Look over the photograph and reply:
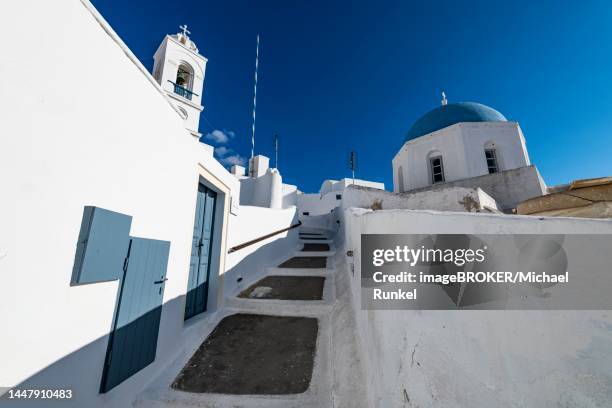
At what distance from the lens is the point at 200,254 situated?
4711 mm

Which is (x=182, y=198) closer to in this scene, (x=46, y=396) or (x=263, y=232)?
(x=46, y=396)

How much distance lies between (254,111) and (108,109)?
1632 cm

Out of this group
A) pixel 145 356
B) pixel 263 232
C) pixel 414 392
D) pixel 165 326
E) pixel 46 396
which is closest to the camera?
pixel 414 392

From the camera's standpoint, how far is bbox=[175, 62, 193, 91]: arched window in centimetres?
1038

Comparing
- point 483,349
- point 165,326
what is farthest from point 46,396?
point 483,349

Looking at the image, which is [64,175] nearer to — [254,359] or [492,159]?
[254,359]

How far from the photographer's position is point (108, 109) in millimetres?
2414

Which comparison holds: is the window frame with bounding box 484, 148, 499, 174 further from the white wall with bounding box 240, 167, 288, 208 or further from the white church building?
the white wall with bounding box 240, 167, 288, 208

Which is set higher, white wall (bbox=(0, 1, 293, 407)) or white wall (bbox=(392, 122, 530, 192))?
white wall (bbox=(392, 122, 530, 192))

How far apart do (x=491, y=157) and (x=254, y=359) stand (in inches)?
509

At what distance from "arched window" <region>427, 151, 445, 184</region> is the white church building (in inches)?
367

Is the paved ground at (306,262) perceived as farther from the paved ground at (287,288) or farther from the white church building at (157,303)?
the white church building at (157,303)

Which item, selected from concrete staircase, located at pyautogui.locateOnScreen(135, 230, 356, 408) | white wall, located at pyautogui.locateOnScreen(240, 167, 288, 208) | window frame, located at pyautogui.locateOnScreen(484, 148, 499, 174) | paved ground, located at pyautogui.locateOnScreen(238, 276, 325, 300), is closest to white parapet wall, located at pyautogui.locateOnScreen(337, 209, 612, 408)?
concrete staircase, located at pyautogui.locateOnScreen(135, 230, 356, 408)

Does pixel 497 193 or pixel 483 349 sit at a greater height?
pixel 497 193
